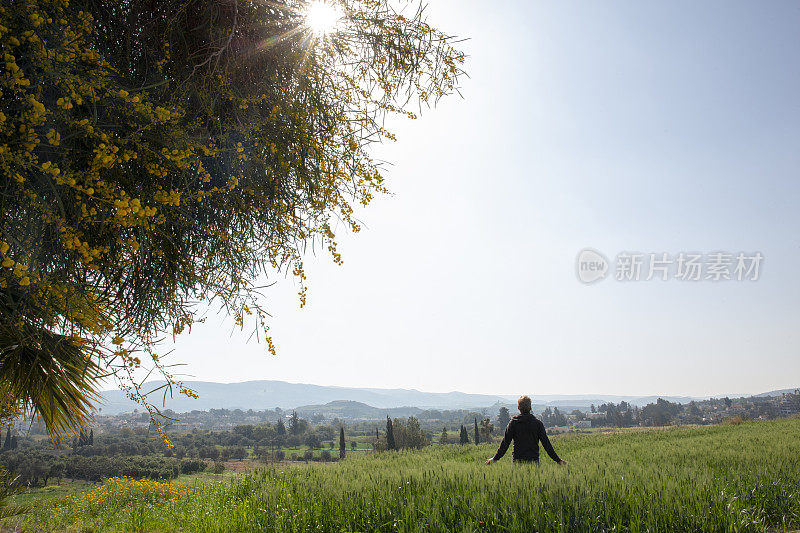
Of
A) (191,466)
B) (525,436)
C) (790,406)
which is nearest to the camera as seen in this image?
(525,436)

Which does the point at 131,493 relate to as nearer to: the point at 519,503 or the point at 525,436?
the point at 525,436

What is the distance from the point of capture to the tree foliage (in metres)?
2.92

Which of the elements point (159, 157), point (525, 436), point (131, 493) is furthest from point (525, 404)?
point (131, 493)

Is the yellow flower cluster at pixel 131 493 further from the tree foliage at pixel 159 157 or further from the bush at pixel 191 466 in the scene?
the bush at pixel 191 466

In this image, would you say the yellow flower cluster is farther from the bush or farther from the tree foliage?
the bush

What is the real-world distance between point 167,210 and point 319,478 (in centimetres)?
476

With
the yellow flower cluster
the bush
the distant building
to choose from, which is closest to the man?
the yellow flower cluster

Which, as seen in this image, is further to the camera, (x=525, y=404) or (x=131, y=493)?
(x=131, y=493)

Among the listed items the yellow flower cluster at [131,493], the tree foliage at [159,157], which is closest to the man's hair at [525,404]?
the tree foliage at [159,157]

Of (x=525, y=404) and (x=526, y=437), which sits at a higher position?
(x=525, y=404)

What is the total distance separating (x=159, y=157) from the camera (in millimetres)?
3490

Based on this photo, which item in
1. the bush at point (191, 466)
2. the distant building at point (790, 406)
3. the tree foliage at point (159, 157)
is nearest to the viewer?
the tree foliage at point (159, 157)

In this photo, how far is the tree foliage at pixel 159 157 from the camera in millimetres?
2922

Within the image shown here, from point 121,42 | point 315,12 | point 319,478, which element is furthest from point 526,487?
point 121,42
